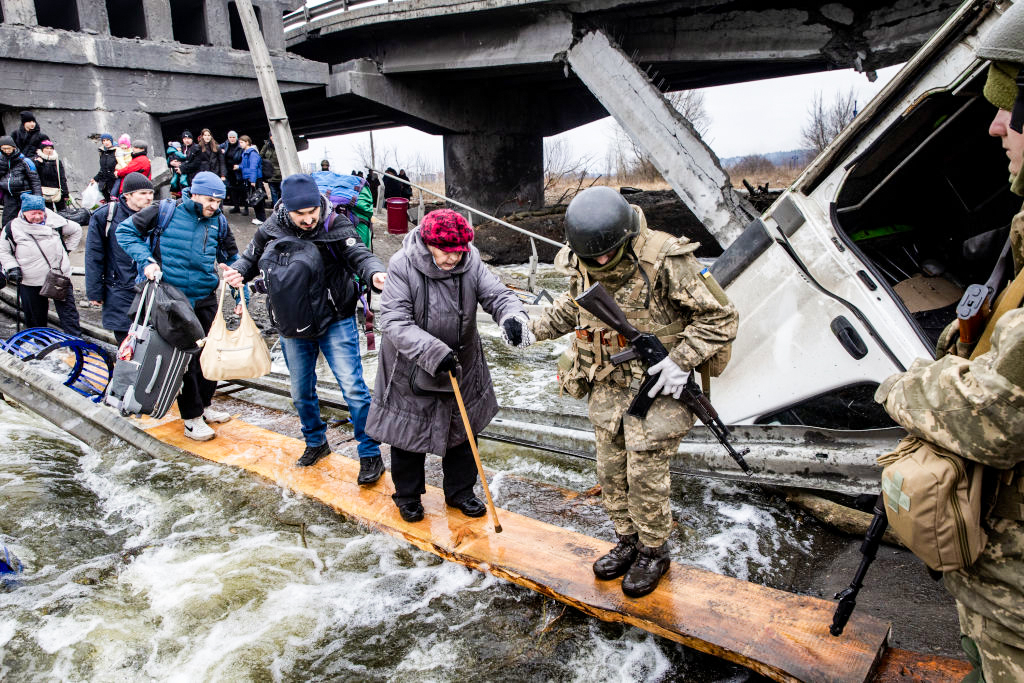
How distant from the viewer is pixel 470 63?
12.9m

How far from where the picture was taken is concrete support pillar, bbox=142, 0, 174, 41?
13266 mm

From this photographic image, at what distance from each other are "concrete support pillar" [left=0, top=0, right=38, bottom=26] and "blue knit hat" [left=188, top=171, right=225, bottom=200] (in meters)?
10.6

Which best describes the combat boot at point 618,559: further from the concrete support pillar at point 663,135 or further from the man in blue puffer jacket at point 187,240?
Answer: the concrete support pillar at point 663,135

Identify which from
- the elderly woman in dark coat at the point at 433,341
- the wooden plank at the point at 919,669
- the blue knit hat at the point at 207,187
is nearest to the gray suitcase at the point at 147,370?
the blue knit hat at the point at 207,187

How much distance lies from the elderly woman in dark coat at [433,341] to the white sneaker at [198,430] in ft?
6.82

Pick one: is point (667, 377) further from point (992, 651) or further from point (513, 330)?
point (992, 651)

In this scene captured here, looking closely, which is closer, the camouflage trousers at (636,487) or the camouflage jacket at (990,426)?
the camouflage jacket at (990,426)

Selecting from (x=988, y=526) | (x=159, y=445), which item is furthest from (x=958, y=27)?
(x=159, y=445)

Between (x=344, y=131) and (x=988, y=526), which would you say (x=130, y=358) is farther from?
(x=344, y=131)

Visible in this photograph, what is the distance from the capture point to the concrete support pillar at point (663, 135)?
905 centimetres

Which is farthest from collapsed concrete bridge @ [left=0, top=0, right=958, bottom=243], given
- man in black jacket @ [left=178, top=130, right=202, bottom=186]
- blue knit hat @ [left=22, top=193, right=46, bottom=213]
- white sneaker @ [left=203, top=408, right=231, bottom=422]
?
blue knit hat @ [left=22, top=193, right=46, bottom=213]

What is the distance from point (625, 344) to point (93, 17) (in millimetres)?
14283

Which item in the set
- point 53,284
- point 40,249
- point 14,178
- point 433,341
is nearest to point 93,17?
point 14,178

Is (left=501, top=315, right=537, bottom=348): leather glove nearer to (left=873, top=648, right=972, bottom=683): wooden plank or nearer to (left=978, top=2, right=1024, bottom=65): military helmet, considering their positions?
(left=873, top=648, right=972, bottom=683): wooden plank
